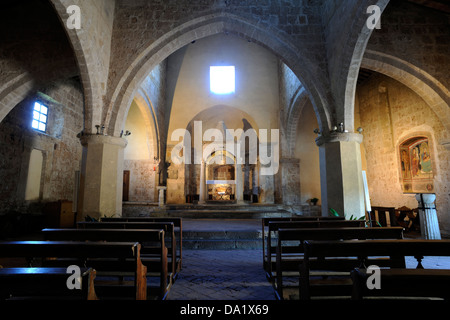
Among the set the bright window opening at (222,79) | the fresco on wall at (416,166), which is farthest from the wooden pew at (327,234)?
the bright window opening at (222,79)

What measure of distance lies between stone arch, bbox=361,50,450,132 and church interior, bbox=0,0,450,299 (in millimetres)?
34

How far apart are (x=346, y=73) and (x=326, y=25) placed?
1709mm

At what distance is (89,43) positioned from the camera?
611 centimetres

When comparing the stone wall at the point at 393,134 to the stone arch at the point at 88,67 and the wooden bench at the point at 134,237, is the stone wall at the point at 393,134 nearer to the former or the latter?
the wooden bench at the point at 134,237

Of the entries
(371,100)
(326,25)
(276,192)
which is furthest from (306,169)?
(326,25)

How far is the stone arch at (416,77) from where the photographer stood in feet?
23.8

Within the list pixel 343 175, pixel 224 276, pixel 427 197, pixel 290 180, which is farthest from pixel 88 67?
pixel 290 180

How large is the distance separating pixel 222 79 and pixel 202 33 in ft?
21.7

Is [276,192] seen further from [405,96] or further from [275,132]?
[405,96]

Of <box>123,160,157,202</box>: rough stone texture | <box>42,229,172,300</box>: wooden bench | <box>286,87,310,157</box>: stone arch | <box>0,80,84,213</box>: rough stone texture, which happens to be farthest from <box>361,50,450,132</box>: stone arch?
<box>0,80,84,213</box>: rough stone texture

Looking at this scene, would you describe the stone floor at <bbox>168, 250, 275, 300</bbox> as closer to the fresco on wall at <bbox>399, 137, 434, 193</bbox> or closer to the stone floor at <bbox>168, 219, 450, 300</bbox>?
the stone floor at <bbox>168, 219, 450, 300</bbox>

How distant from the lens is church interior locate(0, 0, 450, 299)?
251 inches

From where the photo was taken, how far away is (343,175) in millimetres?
6379

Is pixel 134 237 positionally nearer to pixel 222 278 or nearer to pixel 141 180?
pixel 222 278
